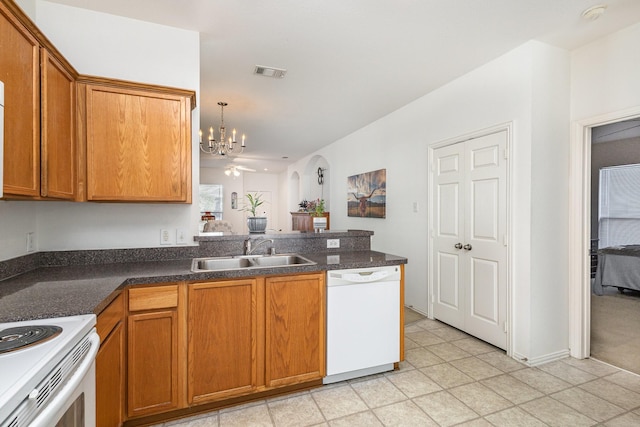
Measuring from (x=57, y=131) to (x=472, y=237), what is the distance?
3.41m

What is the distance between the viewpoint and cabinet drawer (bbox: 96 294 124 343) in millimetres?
1435

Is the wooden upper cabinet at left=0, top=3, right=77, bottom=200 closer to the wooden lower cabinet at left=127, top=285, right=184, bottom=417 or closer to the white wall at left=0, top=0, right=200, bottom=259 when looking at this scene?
the white wall at left=0, top=0, right=200, bottom=259

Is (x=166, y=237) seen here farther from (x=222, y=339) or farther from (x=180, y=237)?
(x=222, y=339)

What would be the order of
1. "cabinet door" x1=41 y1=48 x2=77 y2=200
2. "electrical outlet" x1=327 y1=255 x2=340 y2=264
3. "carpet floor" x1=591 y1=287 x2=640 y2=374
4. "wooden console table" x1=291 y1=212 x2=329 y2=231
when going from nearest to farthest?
1. "cabinet door" x1=41 y1=48 x2=77 y2=200
2. "electrical outlet" x1=327 y1=255 x2=340 y2=264
3. "carpet floor" x1=591 y1=287 x2=640 y2=374
4. "wooden console table" x1=291 y1=212 x2=329 y2=231

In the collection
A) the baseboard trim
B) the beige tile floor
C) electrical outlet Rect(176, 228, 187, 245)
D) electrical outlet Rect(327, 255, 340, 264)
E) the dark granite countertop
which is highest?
electrical outlet Rect(176, 228, 187, 245)

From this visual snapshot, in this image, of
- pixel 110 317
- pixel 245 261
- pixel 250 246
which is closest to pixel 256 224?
pixel 250 246

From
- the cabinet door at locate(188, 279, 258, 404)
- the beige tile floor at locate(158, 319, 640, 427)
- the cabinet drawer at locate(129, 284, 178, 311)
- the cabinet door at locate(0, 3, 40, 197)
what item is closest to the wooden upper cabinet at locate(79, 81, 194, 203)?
the cabinet door at locate(0, 3, 40, 197)

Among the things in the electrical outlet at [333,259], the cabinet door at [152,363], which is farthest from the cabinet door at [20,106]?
the electrical outlet at [333,259]

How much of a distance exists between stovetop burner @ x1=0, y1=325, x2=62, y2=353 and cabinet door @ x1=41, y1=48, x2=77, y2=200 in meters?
0.83

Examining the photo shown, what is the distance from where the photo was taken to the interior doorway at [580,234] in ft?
9.03

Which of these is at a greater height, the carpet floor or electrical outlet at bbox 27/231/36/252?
electrical outlet at bbox 27/231/36/252

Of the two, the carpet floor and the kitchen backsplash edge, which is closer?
the kitchen backsplash edge

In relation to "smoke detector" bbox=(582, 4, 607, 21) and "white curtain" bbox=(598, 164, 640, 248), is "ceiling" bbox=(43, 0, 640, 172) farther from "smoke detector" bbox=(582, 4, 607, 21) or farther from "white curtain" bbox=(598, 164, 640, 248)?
"white curtain" bbox=(598, 164, 640, 248)

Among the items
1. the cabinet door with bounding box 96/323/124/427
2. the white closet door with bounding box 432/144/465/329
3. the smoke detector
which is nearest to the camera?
the cabinet door with bounding box 96/323/124/427
